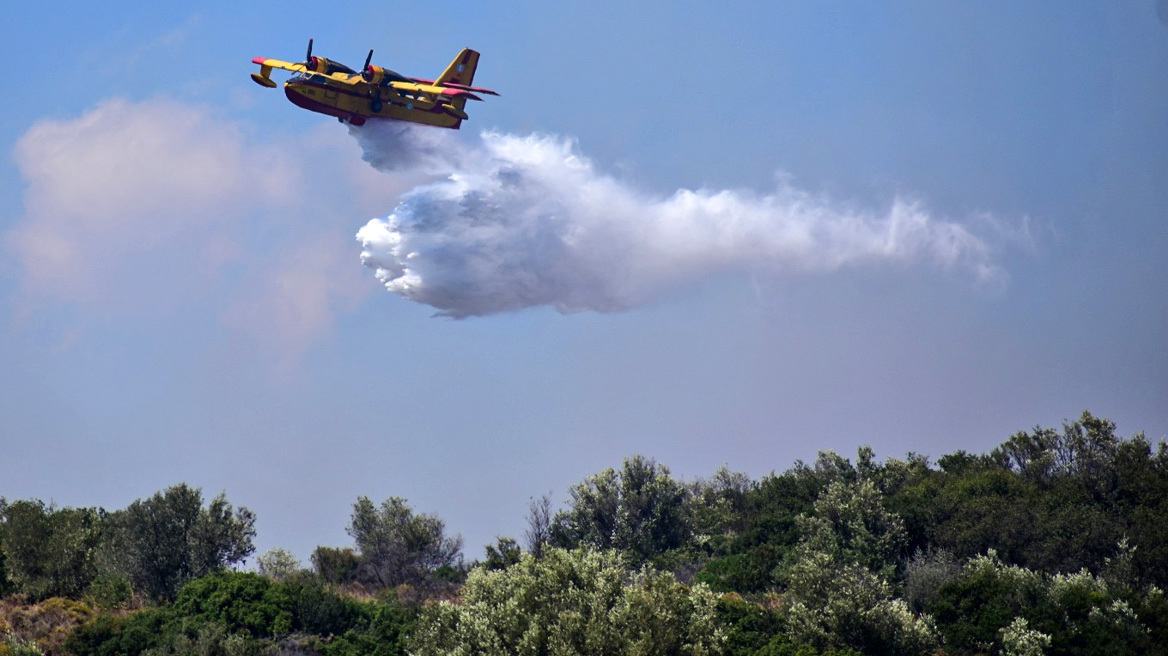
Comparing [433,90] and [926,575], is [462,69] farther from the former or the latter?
[926,575]

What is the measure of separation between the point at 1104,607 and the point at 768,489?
33.4 meters

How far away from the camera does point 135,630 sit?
154 ft

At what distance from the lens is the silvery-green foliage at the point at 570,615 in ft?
120

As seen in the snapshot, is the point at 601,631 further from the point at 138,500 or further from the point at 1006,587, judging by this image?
the point at 138,500

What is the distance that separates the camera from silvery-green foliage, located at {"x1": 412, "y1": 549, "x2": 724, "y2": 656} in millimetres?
36656

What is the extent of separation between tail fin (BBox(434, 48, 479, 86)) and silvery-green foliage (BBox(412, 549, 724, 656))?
32340 millimetres

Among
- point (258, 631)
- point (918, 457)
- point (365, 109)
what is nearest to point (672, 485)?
point (918, 457)

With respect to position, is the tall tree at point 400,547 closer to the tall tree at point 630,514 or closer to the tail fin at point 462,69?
the tall tree at point 630,514

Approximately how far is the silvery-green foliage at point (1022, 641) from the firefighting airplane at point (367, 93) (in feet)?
102

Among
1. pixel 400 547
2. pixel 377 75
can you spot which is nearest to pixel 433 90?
pixel 377 75

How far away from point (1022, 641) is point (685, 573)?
23.7m

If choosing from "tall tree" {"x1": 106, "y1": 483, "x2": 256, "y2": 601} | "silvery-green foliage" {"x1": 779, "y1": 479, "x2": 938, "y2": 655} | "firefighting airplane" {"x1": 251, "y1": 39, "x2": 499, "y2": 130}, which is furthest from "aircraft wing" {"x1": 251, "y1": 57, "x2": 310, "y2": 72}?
"silvery-green foliage" {"x1": 779, "y1": 479, "x2": 938, "y2": 655}

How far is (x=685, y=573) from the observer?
6600 cm

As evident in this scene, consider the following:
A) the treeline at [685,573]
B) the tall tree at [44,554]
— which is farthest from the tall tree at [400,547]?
the tall tree at [44,554]
